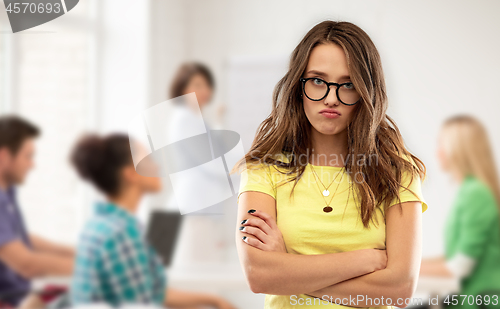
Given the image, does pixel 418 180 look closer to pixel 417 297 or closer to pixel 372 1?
pixel 417 297

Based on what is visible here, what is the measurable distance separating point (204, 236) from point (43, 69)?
3.17 feet

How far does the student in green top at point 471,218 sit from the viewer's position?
4.71 feet

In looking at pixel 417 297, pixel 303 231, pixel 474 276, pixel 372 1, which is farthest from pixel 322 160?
pixel 372 1

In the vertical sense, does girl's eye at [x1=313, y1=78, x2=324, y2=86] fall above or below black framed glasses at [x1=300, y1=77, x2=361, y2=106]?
above

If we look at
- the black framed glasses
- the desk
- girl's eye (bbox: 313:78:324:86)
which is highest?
girl's eye (bbox: 313:78:324:86)

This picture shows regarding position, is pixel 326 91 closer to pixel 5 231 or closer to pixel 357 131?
pixel 357 131

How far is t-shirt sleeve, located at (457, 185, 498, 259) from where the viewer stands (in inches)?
56.5

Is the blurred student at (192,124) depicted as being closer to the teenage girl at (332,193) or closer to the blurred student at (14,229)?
the blurred student at (14,229)

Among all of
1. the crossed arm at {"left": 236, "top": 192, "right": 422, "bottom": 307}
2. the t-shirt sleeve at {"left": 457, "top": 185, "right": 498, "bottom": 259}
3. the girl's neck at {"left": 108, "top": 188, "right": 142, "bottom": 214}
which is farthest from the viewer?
the girl's neck at {"left": 108, "top": 188, "right": 142, "bottom": 214}

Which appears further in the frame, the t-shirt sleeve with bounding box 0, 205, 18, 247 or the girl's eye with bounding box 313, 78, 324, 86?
the t-shirt sleeve with bounding box 0, 205, 18, 247

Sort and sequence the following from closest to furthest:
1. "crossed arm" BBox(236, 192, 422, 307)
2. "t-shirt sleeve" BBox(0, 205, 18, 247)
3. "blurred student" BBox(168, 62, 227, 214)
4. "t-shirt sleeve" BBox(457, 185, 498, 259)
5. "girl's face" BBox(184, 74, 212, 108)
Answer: "crossed arm" BBox(236, 192, 422, 307) → "t-shirt sleeve" BBox(0, 205, 18, 247) → "t-shirt sleeve" BBox(457, 185, 498, 259) → "blurred student" BBox(168, 62, 227, 214) → "girl's face" BBox(184, 74, 212, 108)

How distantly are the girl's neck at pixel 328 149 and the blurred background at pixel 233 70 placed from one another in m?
1.15

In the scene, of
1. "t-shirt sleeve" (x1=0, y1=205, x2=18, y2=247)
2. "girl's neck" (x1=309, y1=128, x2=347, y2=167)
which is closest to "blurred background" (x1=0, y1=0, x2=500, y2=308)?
"t-shirt sleeve" (x1=0, y1=205, x2=18, y2=247)

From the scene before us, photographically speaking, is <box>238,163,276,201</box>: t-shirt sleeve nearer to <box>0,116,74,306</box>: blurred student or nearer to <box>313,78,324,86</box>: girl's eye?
<box>313,78,324,86</box>: girl's eye
